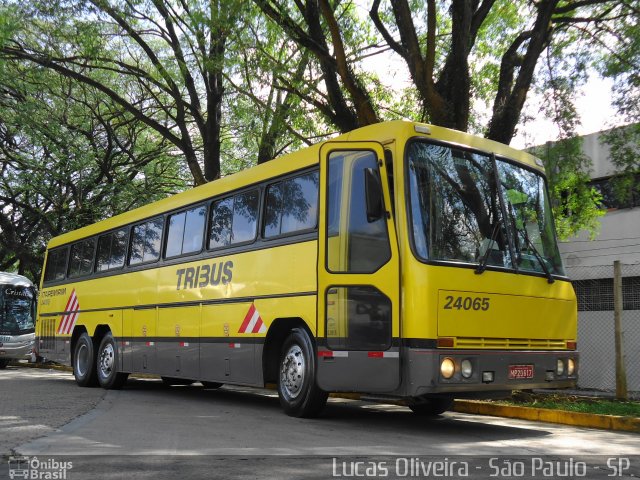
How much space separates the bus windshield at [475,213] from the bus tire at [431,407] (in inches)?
95.2

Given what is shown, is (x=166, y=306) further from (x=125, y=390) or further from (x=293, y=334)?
(x=293, y=334)

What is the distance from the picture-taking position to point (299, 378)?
8.84 metres

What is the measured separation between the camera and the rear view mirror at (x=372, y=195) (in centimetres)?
782

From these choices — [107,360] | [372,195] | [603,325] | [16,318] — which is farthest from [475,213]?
[16,318]

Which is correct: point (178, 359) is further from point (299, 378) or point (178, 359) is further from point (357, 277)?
point (357, 277)

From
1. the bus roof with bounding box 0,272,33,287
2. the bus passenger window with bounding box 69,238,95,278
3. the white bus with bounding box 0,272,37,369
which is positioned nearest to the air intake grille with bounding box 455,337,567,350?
the bus passenger window with bounding box 69,238,95,278

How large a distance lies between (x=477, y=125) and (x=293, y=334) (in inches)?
349

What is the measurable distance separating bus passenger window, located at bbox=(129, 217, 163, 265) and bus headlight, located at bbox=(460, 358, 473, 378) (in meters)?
6.92

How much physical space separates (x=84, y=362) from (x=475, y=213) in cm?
1002

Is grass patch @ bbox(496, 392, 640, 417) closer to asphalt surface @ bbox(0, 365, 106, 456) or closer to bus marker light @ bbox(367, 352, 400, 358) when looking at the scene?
bus marker light @ bbox(367, 352, 400, 358)

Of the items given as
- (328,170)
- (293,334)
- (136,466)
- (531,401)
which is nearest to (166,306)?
(293,334)

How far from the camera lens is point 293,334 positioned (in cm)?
903

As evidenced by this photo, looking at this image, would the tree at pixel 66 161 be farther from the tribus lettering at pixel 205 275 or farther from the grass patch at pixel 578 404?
the grass patch at pixel 578 404

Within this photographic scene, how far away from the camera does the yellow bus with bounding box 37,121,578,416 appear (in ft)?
24.9
